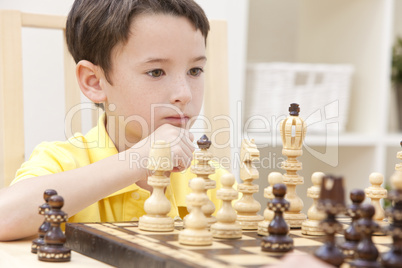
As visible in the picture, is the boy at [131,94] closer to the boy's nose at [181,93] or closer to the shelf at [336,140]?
the boy's nose at [181,93]

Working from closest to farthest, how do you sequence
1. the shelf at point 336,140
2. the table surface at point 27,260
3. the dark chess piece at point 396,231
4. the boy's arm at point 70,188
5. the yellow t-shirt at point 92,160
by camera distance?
1. the dark chess piece at point 396,231
2. the table surface at point 27,260
3. the boy's arm at point 70,188
4. the yellow t-shirt at point 92,160
5. the shelf at point 336,140

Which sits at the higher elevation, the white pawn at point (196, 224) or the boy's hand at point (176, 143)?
the boy's hand at point (176, 143)

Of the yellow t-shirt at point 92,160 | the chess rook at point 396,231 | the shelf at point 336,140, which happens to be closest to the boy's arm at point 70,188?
the yellow t-shirt at point 92,160

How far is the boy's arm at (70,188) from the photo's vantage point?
1062 millimetres

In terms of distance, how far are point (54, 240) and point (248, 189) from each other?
12.3 inches

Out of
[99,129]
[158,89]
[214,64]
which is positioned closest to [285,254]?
[158,89]

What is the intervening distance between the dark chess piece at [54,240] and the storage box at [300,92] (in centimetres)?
155

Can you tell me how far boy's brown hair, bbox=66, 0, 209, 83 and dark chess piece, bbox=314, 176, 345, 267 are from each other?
83cm

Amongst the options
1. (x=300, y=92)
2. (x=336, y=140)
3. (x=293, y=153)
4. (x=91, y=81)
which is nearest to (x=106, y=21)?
(x=91, y=81)

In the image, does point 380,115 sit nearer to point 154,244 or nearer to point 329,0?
point 329,0

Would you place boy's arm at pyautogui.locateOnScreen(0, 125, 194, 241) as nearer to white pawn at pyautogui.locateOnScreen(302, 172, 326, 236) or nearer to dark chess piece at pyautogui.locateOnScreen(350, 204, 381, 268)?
white pawn at pyautogui.locateOnScreen(302, 172, 326, 236)

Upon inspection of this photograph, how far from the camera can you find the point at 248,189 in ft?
3.21

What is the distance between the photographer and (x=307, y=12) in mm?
2758

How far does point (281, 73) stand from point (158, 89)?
1112 millimetres
